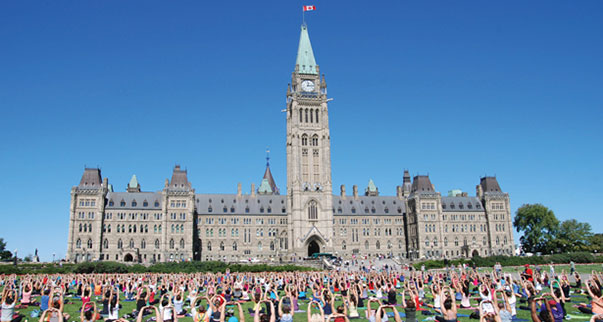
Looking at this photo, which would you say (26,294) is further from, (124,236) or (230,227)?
(230,227)

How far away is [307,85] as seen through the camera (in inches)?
4277

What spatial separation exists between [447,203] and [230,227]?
157 feet

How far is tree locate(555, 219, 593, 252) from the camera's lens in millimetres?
96750

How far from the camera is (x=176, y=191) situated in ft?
322

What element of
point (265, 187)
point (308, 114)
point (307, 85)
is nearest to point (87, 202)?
point (308, 114)

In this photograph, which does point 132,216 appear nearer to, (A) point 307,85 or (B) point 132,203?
(B) point 132,203

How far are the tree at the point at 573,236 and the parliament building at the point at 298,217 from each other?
13201 millimetres

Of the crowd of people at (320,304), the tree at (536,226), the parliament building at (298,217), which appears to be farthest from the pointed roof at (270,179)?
the crowd of people at (320,304)

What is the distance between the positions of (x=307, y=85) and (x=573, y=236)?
196 feet

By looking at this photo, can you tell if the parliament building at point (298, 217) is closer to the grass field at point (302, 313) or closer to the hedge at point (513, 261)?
the hedge at point (513, 261)

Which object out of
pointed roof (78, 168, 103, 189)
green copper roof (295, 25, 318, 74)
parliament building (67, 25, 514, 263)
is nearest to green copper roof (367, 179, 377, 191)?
parliament building (67, 25, 514, 263)

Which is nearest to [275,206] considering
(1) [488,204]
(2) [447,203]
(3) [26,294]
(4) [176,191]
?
(4) [176,191]

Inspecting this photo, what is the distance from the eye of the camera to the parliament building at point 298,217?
94938 millimetres

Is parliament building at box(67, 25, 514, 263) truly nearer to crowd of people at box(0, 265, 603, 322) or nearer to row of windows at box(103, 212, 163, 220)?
row of windows at box(103, 212, 163, 220)
